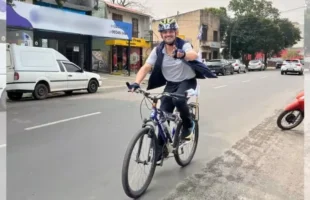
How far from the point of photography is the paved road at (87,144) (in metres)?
4.21

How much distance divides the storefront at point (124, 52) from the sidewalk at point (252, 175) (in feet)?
71.5

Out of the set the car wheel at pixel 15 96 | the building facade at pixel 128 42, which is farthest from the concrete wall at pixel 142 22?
the car wheel at pixel 15 96

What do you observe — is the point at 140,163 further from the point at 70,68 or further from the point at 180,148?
the point at 70,68

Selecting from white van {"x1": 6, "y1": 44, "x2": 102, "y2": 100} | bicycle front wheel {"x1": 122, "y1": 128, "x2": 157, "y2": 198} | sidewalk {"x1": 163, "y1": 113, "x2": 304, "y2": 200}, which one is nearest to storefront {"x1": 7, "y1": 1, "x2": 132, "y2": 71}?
white van {"x1": 6, "y1": 44, "x2": 102, "y2": 100}

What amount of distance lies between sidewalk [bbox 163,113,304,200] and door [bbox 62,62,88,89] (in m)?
9.04

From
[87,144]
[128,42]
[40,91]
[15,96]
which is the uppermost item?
[128,42]

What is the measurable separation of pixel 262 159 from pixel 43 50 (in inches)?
397

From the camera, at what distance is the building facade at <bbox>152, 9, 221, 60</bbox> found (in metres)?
45.1

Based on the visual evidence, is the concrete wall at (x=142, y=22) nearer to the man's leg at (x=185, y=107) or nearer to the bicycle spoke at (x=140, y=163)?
the man's leg at (x=185, y=107)

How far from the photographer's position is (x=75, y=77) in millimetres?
14391

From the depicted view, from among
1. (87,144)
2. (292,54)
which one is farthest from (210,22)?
(87,144)

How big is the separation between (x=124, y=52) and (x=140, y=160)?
86.7 ft

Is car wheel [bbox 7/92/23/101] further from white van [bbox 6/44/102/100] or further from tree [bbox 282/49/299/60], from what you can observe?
tree [bbox 282/49/299/60]

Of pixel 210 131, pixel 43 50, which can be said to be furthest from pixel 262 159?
pixel 43 50
